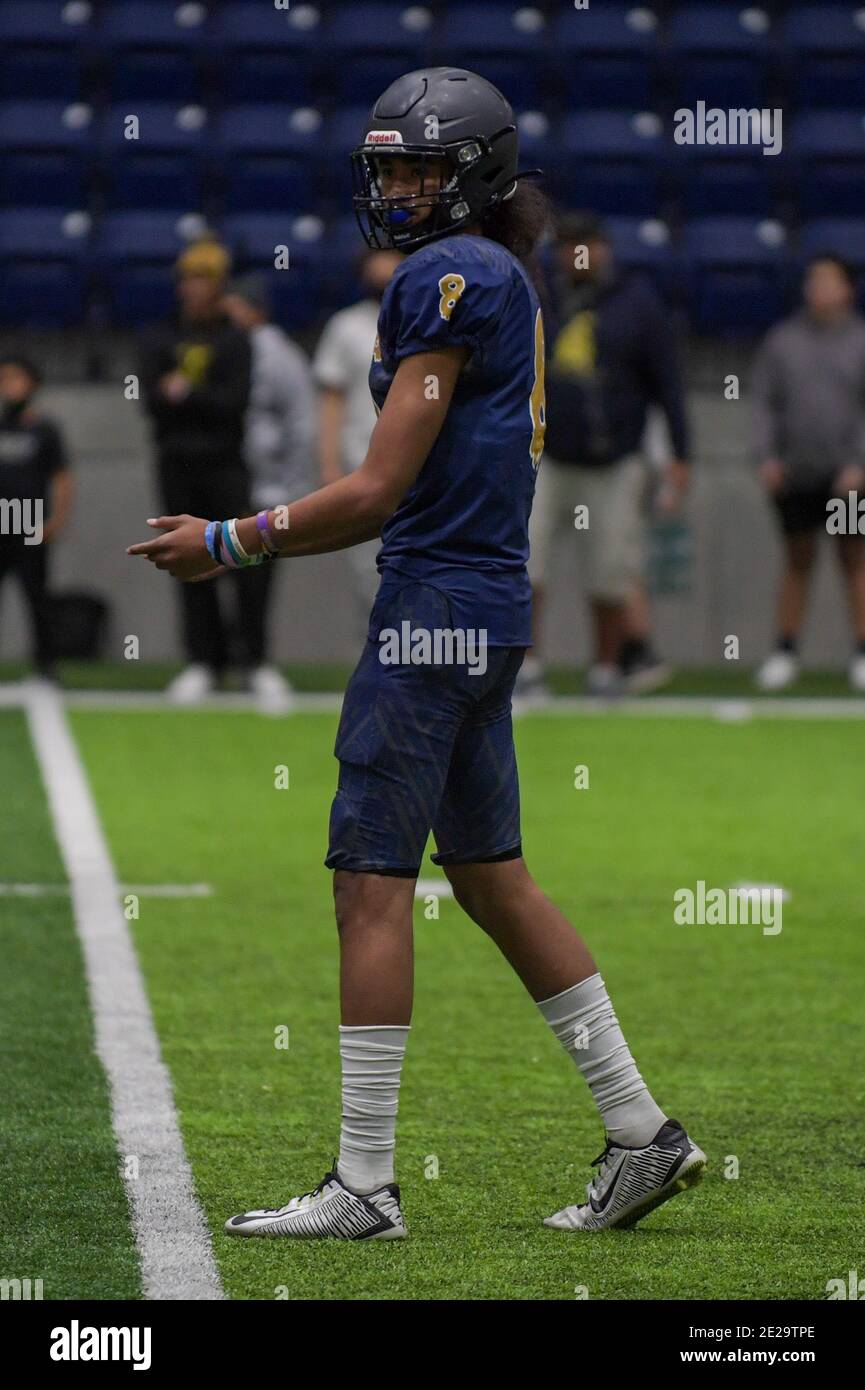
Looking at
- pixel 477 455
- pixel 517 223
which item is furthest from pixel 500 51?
pixel 477 455

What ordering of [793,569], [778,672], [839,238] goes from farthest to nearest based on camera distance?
[839,238] < [793,569] < [778,672]

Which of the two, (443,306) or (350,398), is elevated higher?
(350,398)

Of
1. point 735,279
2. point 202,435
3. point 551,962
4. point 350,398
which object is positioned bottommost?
point 551,962

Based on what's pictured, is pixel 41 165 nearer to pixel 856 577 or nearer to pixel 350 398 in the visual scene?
pixel 350 398

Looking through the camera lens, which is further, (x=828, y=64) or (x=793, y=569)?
(x=828, y=64)

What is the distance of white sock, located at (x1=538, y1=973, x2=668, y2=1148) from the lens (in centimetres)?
421

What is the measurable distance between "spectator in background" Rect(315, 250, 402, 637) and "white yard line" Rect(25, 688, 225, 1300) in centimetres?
342

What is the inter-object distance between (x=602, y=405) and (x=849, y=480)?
1986 millimetres

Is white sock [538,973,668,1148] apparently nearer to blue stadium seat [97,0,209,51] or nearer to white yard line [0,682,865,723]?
white yard line [0,682,865,723]

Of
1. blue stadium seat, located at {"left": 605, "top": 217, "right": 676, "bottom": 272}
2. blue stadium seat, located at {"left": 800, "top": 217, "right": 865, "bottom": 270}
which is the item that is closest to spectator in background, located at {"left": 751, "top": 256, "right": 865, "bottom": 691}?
blue stadium seat, located at {"left": 605, "top": 217, "right": 676, "bottom": 272}

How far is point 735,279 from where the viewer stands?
16375mm

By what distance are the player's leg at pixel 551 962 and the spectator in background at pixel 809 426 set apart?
31.4 ft

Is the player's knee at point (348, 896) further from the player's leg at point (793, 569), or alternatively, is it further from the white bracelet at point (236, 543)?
the player's leg at point (793, 569)
